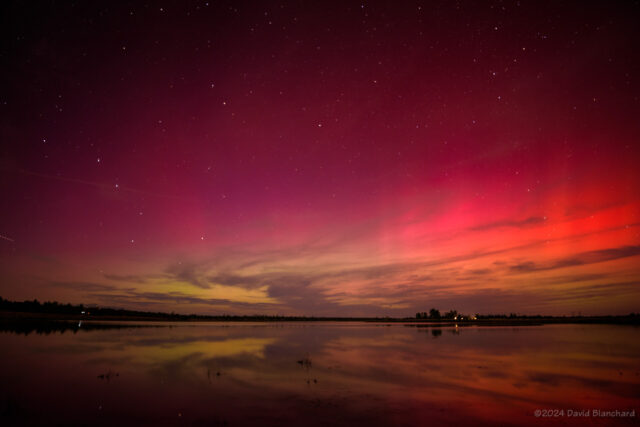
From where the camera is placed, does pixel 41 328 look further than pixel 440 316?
No

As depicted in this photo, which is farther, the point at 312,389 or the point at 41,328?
the point at 41,328

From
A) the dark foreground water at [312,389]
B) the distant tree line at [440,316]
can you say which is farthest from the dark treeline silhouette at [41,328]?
the distant tree line at [440,316]

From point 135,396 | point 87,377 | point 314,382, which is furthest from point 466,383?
point 87,377

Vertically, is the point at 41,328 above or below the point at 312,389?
above

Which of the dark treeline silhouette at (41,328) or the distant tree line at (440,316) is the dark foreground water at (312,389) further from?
the distant tree line at (440,316)

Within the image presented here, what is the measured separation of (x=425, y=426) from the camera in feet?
38.2

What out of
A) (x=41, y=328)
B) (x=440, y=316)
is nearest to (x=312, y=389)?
(x=41, y=328)

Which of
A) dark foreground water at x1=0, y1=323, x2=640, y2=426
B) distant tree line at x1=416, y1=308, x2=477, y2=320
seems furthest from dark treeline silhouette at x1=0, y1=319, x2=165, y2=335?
distant tree line at x1=416, y1=308, x2=477, y2=320

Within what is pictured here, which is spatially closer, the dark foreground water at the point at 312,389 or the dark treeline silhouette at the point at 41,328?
the dark foreground water at the point at 312,389

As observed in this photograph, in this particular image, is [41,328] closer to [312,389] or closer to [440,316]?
[312,389]

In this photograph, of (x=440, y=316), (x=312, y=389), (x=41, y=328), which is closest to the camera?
(x=312, y=389)

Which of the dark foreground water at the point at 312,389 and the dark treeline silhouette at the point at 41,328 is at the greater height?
the dark treeline silhouette at the point at 41,328

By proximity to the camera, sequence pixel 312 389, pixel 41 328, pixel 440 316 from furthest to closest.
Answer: pixel 440 316
pixel 41 328
pixel 312 389

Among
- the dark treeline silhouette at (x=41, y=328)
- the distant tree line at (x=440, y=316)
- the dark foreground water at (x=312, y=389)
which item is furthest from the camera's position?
the distant tree line at (x=440, y=316)
